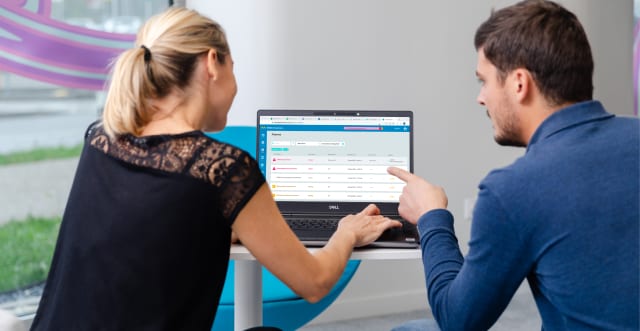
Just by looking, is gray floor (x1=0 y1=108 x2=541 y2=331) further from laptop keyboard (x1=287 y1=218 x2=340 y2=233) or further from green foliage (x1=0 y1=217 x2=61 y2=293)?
laptop keyboard (x1=287 y1=218 x2=340 y2=233)

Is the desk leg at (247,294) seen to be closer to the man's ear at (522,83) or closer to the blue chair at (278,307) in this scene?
the blue chair at (278,307)

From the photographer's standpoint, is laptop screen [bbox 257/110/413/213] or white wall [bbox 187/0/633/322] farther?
white wall [bbox 187/0/633/322]

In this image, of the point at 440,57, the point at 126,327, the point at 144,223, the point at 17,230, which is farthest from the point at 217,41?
the point at 440,57

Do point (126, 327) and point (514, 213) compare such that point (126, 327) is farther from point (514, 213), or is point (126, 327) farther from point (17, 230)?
point (17, 230)

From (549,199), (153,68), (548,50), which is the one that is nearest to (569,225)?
(549,199)

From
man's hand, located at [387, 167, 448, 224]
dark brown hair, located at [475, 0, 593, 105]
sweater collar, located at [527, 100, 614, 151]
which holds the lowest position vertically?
man's hand, located at [387, 167, 448, 224]

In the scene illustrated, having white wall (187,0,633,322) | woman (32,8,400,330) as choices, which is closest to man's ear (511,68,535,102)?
woman (32,8,400,330)

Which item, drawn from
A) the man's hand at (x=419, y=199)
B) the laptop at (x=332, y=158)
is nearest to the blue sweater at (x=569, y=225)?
the man's hand at (x=419, y=199)

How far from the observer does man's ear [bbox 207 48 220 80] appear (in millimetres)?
1568

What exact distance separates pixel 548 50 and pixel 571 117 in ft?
0.41

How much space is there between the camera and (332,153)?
7.43 ft

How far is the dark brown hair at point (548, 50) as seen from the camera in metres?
1.44

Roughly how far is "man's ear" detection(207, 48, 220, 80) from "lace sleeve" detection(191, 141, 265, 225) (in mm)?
170

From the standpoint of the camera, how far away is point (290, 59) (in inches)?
139
